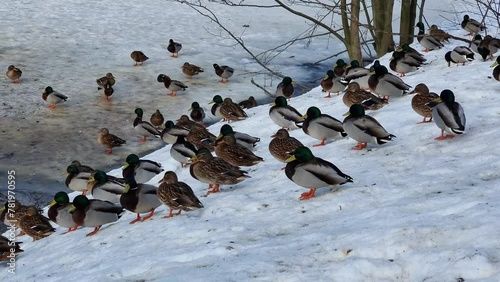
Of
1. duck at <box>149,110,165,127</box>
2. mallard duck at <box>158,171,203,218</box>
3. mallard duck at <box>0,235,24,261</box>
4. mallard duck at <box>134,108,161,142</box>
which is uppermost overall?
mallard duck at <box>158,171,203,218</box>

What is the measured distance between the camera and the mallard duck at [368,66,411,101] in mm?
10938

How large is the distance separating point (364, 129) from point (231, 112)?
5.17 m

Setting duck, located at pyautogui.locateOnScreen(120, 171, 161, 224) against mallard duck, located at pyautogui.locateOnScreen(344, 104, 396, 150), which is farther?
mallard duck, located at pyautogui.locateOnScreen(344, 104, 396, 150)

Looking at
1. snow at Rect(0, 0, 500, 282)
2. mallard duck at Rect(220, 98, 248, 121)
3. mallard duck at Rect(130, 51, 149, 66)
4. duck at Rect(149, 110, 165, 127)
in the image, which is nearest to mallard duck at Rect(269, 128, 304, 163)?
snow at Rect(0, 0, 500, 282)

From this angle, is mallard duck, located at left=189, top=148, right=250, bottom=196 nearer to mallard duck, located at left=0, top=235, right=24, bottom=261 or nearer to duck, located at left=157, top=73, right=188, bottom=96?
mallard duck, located at left=0, top=235, right=24, bottom=261

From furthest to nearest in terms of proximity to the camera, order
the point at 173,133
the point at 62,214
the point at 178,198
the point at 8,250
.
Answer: the point at 173,133 < the point at 62,214 < the point at 8,250 < the point at 178,198

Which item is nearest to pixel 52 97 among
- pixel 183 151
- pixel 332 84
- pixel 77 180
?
pixel 77 180

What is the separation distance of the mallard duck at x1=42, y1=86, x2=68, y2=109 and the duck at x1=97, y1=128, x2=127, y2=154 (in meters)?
3.05

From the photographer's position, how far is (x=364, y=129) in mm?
8359

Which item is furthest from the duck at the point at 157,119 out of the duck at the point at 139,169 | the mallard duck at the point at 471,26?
the mallard duck at the point at 471,26

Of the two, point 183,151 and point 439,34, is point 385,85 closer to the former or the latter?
point 439,34

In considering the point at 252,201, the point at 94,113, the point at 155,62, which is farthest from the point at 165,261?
the point at 155,62

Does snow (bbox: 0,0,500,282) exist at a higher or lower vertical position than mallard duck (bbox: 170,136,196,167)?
higher

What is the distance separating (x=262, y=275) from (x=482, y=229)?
1.56 metres
